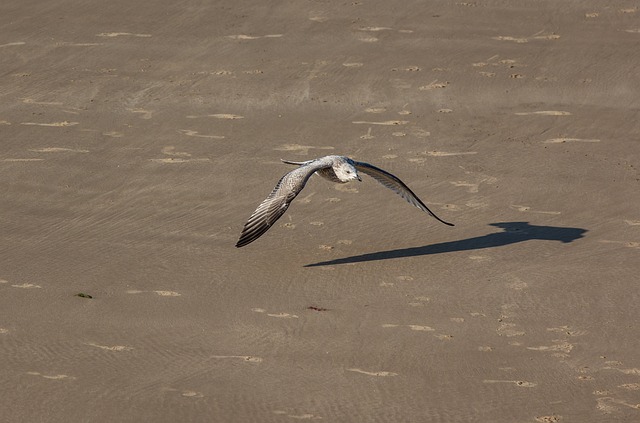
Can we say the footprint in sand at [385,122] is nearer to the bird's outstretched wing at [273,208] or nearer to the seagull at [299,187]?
the seagull at [299,187]

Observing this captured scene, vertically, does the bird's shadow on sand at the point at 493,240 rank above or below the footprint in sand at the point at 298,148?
below

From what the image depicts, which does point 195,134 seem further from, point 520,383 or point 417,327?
point 520,383

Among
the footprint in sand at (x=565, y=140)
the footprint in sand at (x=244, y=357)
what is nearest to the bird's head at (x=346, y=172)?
the footprint in sand at (x=244, y=357)

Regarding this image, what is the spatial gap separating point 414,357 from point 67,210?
4.92 meters

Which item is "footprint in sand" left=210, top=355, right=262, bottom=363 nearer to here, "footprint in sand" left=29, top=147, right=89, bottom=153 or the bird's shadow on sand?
the bird's shadow on sand

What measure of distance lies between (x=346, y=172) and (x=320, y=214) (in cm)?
113

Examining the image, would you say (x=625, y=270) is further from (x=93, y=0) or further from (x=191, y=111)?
(x=93, y=0)

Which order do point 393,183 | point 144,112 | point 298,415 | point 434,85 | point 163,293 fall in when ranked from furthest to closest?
1. point 434,85
2. point 144,112
3. point 393,183
4. point 163,293
5. point 298,415

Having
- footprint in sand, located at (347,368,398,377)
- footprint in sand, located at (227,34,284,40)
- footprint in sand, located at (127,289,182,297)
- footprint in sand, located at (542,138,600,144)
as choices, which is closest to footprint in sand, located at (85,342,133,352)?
footprint in sand, located at (127,289,182,297)

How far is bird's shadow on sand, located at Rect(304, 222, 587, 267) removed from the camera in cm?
1160

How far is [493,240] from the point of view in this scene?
1191cm

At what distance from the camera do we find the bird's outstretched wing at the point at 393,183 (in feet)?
38.6

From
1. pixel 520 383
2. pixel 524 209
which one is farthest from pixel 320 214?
pixel 520 383

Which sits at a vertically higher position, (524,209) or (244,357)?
(524,209)
